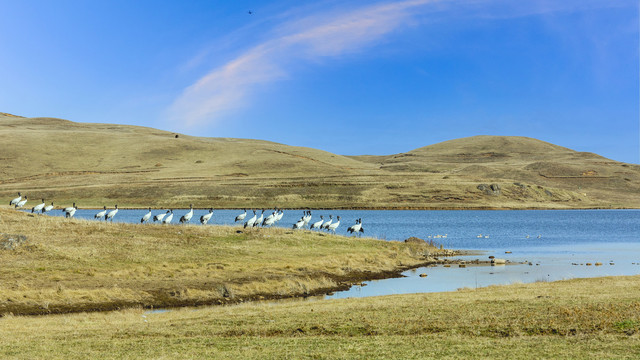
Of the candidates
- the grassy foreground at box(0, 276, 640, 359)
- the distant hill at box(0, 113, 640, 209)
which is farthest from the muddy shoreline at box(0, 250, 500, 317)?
the distant hill at box(0, 113, 640, 209)

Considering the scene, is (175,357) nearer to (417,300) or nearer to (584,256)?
(417,300)

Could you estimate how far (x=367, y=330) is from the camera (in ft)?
64.0

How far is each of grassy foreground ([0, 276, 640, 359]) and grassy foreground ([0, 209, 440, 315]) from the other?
144 inches

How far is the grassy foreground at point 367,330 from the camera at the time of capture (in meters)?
16.4

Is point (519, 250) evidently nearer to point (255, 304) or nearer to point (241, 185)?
point (255, 304)

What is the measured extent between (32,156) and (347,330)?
183m

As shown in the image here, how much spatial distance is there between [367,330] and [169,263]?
21246mm

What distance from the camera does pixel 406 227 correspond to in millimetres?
88312

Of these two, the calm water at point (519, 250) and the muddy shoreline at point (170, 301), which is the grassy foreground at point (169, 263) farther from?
the calm water at point (519, 250)

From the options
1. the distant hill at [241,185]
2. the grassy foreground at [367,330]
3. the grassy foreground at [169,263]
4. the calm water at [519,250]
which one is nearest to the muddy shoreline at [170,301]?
the grassy foreground at [169,263]

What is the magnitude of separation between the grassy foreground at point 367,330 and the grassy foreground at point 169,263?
3.65 meters

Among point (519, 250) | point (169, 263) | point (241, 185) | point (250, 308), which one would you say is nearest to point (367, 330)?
point (250, 308)

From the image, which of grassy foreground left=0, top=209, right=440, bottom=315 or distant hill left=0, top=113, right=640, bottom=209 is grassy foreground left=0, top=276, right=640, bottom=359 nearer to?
grassy foreground left=0, top=209, right=440, bottom=315

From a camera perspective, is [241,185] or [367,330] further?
[241,185]
